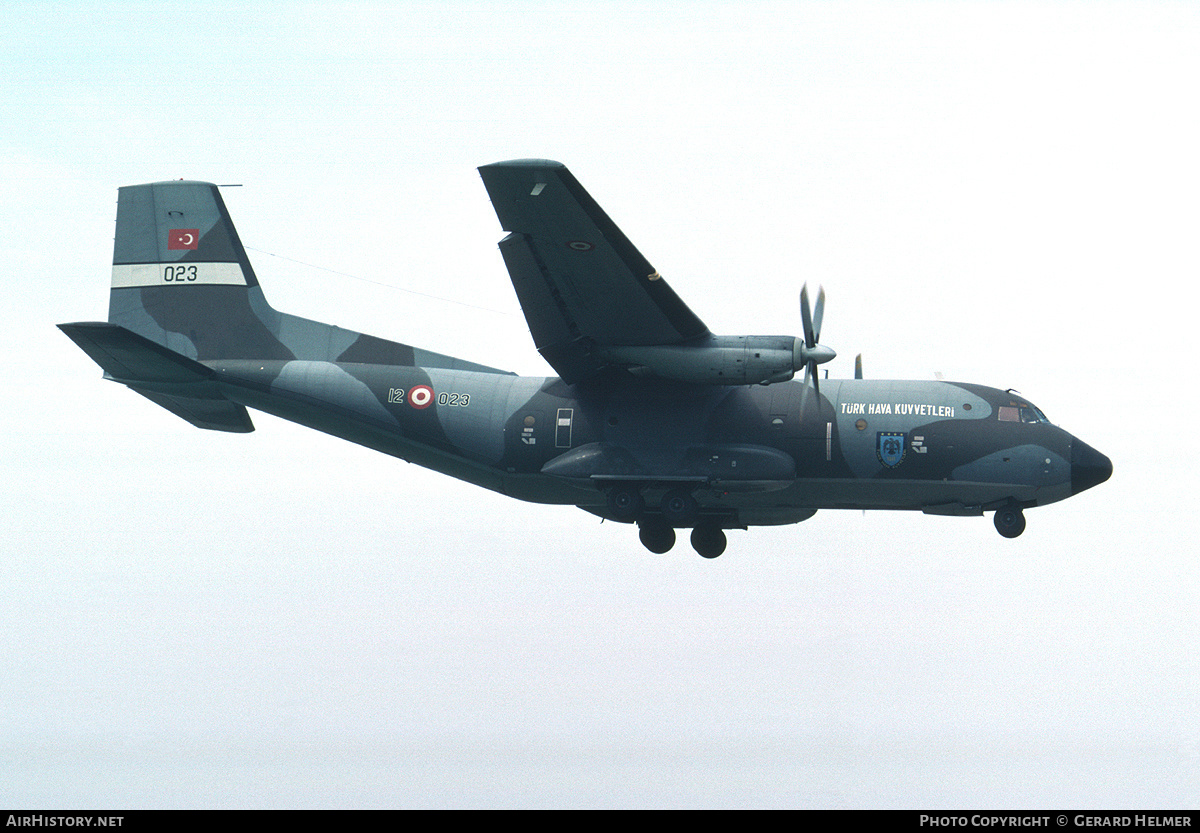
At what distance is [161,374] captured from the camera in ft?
105

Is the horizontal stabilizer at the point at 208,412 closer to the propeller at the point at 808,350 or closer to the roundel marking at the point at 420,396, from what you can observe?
the roundel marking at the point at 420,396

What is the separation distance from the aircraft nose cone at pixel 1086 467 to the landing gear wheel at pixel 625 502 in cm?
930

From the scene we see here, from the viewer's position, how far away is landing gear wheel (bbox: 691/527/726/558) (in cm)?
3253

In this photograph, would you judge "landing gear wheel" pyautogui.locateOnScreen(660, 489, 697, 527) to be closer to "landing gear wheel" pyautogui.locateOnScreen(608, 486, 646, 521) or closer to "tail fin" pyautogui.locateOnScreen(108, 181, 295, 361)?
"landing gear wheel" pyautogui.locateOnScreen(608, 486, 646, 521)

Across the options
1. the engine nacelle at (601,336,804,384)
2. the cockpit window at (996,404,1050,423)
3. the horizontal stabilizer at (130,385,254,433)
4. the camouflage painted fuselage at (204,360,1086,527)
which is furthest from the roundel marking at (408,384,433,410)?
the cockpit window at (996,404,1050,423)

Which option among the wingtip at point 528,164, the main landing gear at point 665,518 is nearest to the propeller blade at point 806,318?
the main landing gear at point 665,518

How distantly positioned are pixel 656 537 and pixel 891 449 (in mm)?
5803

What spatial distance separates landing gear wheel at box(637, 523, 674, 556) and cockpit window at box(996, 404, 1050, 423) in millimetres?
7798

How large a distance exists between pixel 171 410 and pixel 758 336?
1489 centimetres

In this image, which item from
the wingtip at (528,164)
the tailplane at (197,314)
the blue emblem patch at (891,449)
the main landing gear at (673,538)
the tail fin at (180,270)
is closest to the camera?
the wingtip at (528,164)

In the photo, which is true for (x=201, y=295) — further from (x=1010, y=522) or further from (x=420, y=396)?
(x=1010, y=522)

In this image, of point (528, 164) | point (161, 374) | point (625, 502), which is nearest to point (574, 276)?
point (528, 164)

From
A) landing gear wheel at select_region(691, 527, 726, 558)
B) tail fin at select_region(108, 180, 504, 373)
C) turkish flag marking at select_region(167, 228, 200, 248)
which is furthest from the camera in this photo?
turkish flag marking at select_region(167, 228, 200, 248)

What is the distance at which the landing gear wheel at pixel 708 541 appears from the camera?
107ft
